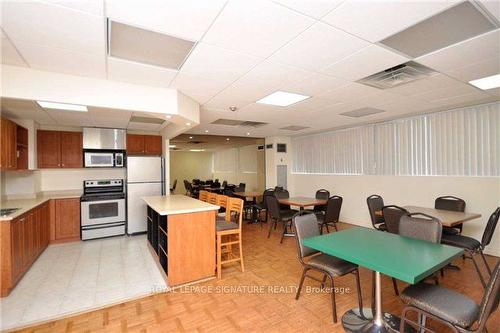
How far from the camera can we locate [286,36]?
6.39ft

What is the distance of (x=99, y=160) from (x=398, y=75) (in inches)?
223

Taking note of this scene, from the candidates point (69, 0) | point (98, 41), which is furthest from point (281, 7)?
point (98, 41)

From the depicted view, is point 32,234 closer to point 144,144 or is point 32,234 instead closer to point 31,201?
point 31,201

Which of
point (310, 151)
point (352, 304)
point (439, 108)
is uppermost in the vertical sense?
point (439, 108)

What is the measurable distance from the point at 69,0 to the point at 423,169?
5.79m

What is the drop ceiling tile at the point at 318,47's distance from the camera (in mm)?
Result: 1909

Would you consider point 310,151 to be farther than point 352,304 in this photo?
Yes

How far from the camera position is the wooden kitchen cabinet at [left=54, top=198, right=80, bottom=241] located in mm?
4707

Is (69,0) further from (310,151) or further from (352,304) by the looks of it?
(310,151)

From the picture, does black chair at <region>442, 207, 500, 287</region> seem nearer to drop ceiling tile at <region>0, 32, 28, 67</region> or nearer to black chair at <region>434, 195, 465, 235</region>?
black chair at <region>434, 195, 465, 235</region>

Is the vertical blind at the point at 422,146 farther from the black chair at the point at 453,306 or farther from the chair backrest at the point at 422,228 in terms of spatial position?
the black chair at the point at 453,306

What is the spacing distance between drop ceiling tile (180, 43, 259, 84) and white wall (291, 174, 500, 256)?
4359 mm

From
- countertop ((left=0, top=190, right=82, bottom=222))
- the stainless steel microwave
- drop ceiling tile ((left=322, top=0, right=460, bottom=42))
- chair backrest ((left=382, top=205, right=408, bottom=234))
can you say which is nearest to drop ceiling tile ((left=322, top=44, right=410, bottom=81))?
drop ceiling tile ((left=322, top=0, right=460, bottom=42))

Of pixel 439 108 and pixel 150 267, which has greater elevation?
pixel 439 108
